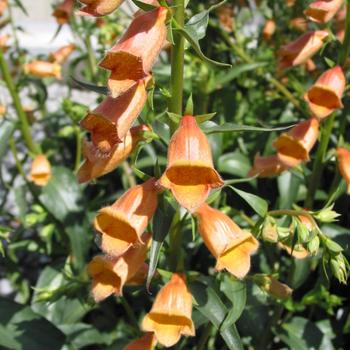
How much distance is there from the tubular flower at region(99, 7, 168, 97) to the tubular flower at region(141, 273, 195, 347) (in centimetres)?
49

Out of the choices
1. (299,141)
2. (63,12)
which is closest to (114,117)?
(299,141)

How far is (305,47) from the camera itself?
1.72 meters

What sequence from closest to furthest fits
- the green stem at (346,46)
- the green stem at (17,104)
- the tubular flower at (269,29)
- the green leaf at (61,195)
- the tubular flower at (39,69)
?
the green stem at (346,46) → the green stem at (17,104) → the green leaf at (61,195) → the tubular flower at (39,69) → the tubular flower at (269,29)

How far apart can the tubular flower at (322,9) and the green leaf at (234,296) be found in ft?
2.53

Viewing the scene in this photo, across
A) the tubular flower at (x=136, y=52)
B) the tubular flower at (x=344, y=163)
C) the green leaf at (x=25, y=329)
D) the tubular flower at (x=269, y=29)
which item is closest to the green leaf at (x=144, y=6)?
the tubular flower at (x=136, y=52)

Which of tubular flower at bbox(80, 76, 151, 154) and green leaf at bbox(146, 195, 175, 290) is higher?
tubular flower at bbox(80, 76, 151, 154)

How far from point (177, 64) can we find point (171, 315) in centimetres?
55

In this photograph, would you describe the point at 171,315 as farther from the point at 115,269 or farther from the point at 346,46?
the point at 346,46

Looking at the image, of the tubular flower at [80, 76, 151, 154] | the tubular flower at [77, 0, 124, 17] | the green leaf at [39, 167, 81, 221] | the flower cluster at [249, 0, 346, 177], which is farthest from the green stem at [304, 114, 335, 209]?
the green leaf at [39, 167, 81, 221]

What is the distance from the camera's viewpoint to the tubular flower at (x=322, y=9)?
1.59 meters

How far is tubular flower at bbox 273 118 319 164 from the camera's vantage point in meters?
1.65

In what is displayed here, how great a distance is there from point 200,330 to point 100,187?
0.93 m

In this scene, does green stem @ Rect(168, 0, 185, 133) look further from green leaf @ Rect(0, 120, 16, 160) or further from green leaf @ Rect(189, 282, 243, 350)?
green leaf @ Rect(0, 120, 16, 160)

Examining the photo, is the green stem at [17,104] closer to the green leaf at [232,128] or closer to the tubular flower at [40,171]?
the tubular flower at [40,171]
